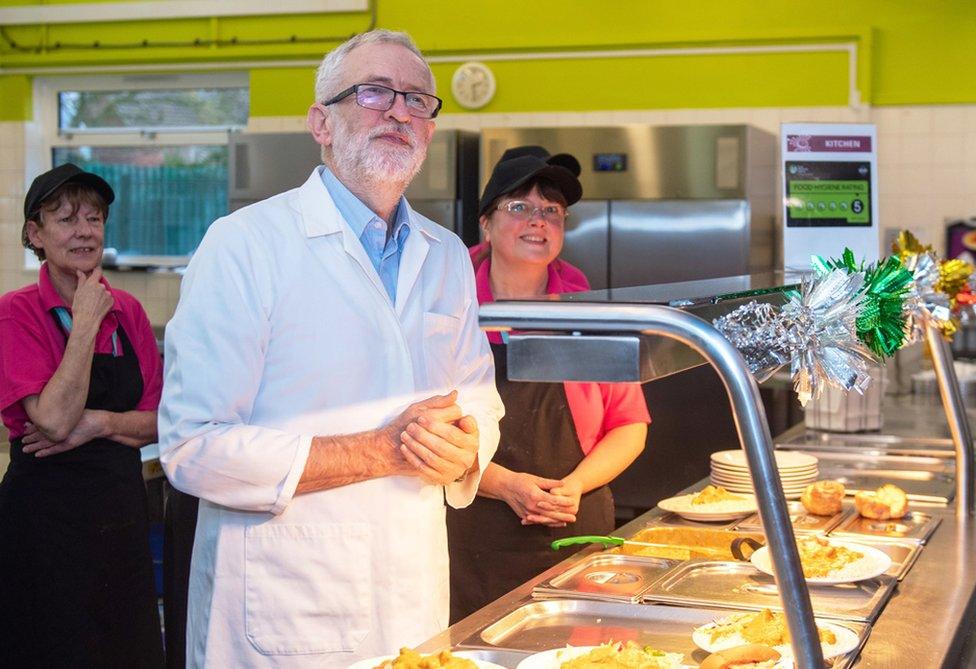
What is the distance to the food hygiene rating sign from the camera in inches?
175

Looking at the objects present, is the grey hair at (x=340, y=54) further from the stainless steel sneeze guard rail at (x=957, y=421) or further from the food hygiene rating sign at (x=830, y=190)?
the food hygiene rating sign at (x=830, y=190)

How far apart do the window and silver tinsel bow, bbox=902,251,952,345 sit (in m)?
5.15

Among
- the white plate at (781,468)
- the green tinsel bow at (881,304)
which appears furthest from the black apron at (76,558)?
the green tinsel bow at (881,304)

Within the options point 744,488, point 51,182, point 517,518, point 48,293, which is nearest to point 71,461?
point 48,293

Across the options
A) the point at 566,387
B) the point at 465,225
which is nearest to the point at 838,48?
the point at 465,225

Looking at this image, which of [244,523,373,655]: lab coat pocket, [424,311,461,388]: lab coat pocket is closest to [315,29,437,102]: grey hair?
[424,311,461,388]: lab coat pocket

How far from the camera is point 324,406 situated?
2.12 metres

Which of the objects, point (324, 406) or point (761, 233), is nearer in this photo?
point (324, 406)

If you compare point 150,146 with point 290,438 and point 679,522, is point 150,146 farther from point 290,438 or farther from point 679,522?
point 290,438

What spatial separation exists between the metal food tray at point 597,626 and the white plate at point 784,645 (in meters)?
0.03

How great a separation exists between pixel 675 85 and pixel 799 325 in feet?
15.6

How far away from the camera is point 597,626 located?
1.96 metres

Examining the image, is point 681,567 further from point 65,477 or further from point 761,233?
point 761,233

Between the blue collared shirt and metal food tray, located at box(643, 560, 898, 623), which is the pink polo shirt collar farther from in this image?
metal food tray, located at box(643, 560, 898, 623)
